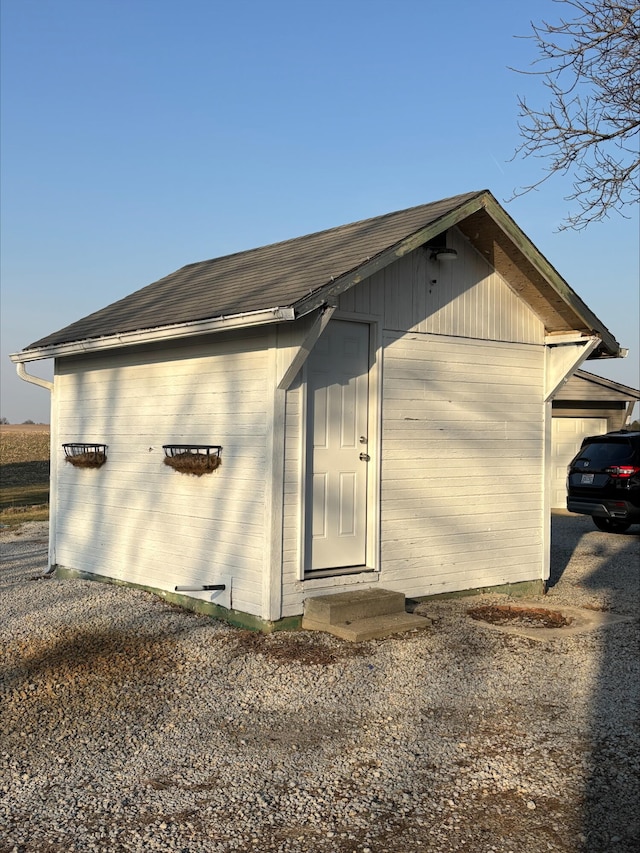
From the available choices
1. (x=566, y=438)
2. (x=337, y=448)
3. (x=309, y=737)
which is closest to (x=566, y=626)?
(x=337, y=448)

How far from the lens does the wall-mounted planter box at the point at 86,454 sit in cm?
971

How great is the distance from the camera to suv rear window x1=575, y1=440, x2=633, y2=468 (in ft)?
46.9

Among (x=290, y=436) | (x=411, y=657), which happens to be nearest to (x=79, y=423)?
(x=290, y=436)

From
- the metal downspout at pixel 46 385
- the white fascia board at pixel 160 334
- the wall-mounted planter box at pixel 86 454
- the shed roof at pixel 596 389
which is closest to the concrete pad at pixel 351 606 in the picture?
the white fascia board at pixel 160 334

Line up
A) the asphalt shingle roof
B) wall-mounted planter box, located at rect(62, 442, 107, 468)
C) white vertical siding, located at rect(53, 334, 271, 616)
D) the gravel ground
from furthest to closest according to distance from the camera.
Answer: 1. wall-mounted planter box, located at rect(62, 442, 107, 468)
2. white vertical siding, located at rect(53, 334, 271, 616)
3. the asphalt shingle roof
4. the gravel ground

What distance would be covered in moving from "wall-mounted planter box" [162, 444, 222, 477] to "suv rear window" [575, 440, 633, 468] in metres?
8.56

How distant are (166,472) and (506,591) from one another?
3817 mm

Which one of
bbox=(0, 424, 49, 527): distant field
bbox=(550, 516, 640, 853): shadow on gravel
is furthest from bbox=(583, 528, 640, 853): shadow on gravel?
bbox=(0, 424, 49, 527): distant field

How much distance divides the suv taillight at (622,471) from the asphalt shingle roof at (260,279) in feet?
23.5

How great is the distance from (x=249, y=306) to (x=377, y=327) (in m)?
1.43

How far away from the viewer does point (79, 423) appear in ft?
33.7

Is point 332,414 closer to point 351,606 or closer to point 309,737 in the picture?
point 351,606

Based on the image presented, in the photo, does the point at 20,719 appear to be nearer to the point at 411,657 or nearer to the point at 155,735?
the point at 155,735

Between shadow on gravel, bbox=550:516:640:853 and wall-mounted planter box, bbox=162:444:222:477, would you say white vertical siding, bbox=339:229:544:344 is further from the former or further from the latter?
shadow on gravel, bbox=550:516:640:853
